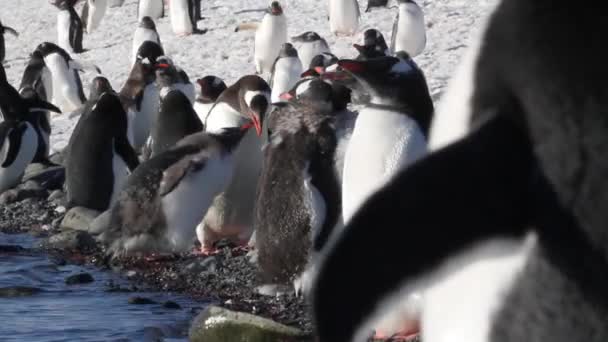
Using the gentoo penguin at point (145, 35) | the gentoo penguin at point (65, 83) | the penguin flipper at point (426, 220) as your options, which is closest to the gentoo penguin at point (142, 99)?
the gentoo penguin at point (65, 83)

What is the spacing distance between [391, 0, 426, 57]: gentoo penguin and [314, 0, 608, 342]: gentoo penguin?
546 inches

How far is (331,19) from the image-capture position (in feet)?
62.3

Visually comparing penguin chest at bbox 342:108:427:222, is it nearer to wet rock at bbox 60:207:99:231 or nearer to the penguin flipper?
the penguin flipper

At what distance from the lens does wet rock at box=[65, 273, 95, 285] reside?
7147 mm

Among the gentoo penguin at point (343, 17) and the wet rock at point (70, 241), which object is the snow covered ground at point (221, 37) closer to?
the gentoo penguin at point (343, 17)

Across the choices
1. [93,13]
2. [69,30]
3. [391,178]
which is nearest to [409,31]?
[69,30]

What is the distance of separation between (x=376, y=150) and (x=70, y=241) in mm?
3686

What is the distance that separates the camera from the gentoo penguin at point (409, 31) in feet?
53.5

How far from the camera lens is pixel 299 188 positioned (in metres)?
6.36

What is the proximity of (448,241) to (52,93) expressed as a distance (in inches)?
597

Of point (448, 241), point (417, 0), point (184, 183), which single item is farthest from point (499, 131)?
point (417, 0)

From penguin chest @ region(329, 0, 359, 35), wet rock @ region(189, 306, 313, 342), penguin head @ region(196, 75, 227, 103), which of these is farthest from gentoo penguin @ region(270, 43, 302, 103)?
wet rock @ region(189, 306, 313, 342)

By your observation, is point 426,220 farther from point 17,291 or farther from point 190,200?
point 190,200

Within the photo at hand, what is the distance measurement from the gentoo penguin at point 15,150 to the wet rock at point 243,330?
22.1ft
